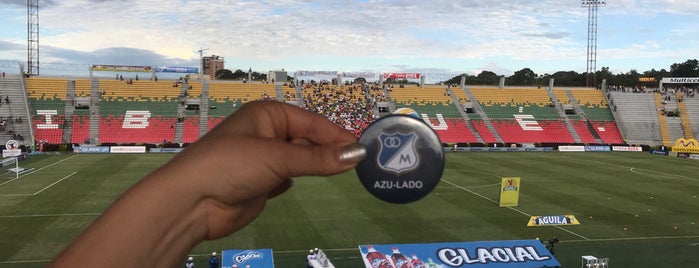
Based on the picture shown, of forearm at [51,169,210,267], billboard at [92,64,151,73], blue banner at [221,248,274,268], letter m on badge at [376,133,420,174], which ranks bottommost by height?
blue banner at [221,248,274,268]

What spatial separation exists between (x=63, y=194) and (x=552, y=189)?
105ft

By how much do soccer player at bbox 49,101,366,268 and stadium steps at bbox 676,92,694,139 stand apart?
265 ft

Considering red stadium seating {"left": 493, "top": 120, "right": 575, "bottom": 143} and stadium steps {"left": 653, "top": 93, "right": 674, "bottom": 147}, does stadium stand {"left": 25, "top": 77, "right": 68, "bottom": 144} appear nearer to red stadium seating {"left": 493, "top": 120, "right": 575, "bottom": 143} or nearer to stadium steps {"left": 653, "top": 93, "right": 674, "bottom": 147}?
red stadium seating {"left": 493, "top": 120, "right": 575, "bottom": 143}

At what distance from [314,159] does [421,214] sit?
80.5 feet

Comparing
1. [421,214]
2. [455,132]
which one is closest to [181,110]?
[455,132]

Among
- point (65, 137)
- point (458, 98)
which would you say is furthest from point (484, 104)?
point (65, 137)

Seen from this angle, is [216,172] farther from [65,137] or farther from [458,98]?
[458,98]

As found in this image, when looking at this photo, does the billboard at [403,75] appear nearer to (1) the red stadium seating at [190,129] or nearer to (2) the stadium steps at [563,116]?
(2) the stadium steps at [563,116]

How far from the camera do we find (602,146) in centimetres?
6138

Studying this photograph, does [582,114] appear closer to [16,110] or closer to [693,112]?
[693,112]

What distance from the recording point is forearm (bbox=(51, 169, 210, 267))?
225cm

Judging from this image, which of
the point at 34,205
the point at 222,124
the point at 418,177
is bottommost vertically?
the point at 34,205

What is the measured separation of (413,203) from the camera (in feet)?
102

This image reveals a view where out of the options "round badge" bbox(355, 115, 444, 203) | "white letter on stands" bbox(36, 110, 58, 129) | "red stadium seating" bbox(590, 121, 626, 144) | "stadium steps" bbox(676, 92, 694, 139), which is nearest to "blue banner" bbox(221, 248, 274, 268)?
"round badge" bbox(355, 115, 444, 203)
